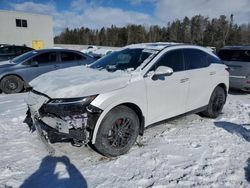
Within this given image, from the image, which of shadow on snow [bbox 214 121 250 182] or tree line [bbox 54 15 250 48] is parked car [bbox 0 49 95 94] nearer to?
shadow on snow [bbox 214 121 250 182]

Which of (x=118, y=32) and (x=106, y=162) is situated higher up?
(x=118, y=32)

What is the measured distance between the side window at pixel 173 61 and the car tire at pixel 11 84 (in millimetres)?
5853

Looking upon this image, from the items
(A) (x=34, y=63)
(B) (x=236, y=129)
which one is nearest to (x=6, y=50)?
(A) (x=34, y=63)

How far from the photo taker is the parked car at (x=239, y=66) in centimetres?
799

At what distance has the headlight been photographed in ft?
10.8

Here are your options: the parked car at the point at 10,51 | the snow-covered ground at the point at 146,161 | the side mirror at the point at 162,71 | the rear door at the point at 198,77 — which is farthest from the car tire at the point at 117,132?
the parked car at the point at 10,51

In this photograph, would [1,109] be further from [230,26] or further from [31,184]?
[230,26]

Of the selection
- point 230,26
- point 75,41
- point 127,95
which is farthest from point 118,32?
point 127,95

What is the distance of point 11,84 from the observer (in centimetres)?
829

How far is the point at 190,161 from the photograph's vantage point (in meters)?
3.72

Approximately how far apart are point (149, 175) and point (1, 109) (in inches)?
182

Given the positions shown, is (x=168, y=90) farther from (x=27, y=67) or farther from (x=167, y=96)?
(x=27, y=67)

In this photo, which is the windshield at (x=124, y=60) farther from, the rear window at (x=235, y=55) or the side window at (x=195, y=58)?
the rear window at (x=235, y=55)

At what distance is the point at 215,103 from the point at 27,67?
20.1ft
